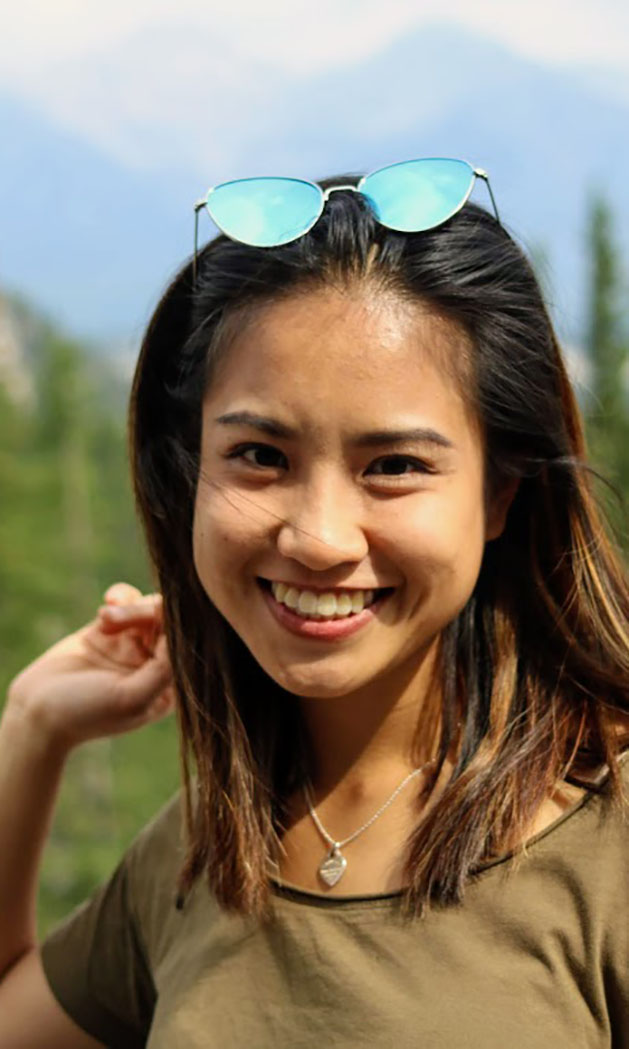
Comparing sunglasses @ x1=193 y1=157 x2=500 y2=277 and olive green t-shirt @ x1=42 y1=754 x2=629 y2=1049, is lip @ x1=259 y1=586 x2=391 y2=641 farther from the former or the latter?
sunglasses @ x1=193 y1=157 x2=500 y2=277

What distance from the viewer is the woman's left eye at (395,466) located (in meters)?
1.67

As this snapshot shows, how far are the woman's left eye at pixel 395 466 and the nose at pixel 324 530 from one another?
2.0 inches

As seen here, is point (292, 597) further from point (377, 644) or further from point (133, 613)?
point (133, 613)

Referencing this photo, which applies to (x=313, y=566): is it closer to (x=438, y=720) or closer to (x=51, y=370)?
(x=438, y=720)

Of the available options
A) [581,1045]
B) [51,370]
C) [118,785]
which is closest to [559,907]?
[581,1045]

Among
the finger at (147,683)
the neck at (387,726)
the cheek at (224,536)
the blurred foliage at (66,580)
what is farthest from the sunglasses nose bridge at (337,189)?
the blurred foliage at (66,580)

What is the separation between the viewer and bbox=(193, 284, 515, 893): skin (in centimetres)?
166

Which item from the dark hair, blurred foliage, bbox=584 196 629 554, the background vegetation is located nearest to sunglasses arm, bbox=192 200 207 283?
the dark hair

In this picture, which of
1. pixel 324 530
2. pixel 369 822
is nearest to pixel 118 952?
pixel 369 822

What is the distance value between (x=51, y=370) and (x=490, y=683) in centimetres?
2486

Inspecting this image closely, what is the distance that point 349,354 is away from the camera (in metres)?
1.66

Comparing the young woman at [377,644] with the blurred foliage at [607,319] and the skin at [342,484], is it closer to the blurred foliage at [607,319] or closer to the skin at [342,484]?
the skin at [342,484]

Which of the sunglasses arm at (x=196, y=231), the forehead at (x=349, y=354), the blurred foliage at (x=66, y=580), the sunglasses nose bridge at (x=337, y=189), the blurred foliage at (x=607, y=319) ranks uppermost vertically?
the blurred foliage at (x=607, y=319)

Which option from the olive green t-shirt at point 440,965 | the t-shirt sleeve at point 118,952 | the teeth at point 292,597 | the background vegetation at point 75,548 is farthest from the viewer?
the background vegetation at point 75,548
